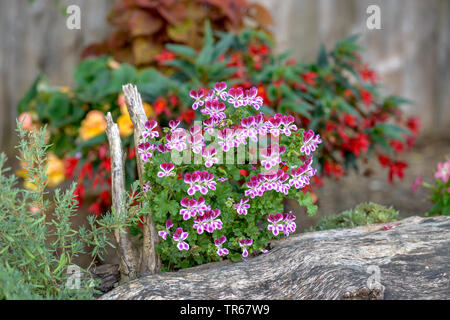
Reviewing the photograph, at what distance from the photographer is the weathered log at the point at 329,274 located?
1563 millimetres

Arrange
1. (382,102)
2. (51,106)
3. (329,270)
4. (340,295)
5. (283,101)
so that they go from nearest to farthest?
(340,295), (329,270), (283,101), (51,106), (382,102)

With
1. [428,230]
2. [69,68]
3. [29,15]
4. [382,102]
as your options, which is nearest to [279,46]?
[382,102]

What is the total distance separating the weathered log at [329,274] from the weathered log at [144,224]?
116 millimetres

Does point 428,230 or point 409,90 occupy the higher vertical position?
point 409,90

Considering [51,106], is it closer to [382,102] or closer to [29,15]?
[29,15]

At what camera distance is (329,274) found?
5.30ft

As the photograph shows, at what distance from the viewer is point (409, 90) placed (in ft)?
17.1

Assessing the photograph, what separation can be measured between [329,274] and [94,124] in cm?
191

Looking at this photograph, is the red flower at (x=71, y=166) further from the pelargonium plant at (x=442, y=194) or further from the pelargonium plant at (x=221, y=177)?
the pelargonium plant at (x=442, y=194)

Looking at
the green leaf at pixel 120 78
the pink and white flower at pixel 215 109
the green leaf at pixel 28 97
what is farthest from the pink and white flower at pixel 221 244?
the green leaf at pixel 28 97

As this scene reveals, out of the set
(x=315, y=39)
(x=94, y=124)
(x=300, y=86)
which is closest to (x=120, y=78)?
(x=94, y=124)

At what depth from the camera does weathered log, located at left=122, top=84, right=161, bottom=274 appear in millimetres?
1845

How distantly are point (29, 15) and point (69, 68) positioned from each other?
1.80ft

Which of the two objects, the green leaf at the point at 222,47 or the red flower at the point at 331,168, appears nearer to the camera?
the green leaf at the point at 222,47
